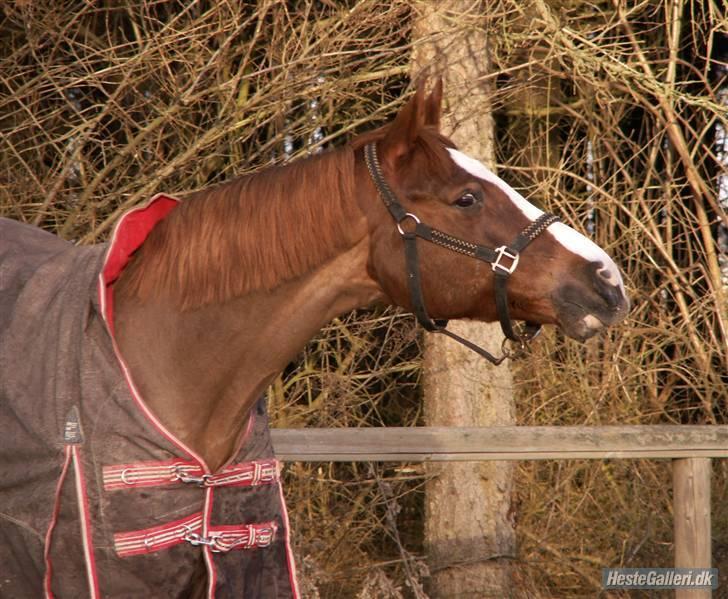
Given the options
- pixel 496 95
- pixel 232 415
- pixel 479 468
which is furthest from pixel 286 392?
pixel 232 415

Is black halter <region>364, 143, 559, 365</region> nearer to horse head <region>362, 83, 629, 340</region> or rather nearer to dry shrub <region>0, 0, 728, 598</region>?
horse head <region>362, 83, 629, 340</region>

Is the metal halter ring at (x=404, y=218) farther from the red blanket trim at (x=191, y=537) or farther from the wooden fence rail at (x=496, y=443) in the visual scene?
the wooden fence rail at (x=496, y=443)

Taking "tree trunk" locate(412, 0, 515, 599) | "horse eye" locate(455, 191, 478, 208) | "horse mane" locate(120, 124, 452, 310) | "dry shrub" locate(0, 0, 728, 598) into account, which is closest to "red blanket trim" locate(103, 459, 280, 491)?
"horse mane" locate(120, 124, 452, 310)

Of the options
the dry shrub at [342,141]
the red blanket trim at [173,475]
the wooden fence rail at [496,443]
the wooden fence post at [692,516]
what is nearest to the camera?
the red blanket trim at [173,475]

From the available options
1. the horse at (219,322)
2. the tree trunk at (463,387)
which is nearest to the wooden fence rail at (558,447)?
the tree trunk at (463,387)

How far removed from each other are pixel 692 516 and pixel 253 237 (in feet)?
7.87

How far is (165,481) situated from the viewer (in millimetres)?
2160

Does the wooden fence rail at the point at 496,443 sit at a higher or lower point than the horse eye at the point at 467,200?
lower

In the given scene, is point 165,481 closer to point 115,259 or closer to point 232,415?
point 232,415

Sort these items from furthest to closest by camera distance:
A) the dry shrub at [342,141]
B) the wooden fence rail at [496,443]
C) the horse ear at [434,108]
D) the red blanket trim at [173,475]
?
the dry shrub at [342,141] → the wooden fence rail at [496,443] → the horse ear at [434,108] → the red blanket trim at [173,475]

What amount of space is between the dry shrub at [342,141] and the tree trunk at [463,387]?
0.13 m

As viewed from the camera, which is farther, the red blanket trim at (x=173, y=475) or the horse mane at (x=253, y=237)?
the horse mane at (x=253, y=237)

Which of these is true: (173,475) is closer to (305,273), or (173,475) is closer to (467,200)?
(305,273)

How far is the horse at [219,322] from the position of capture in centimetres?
215
